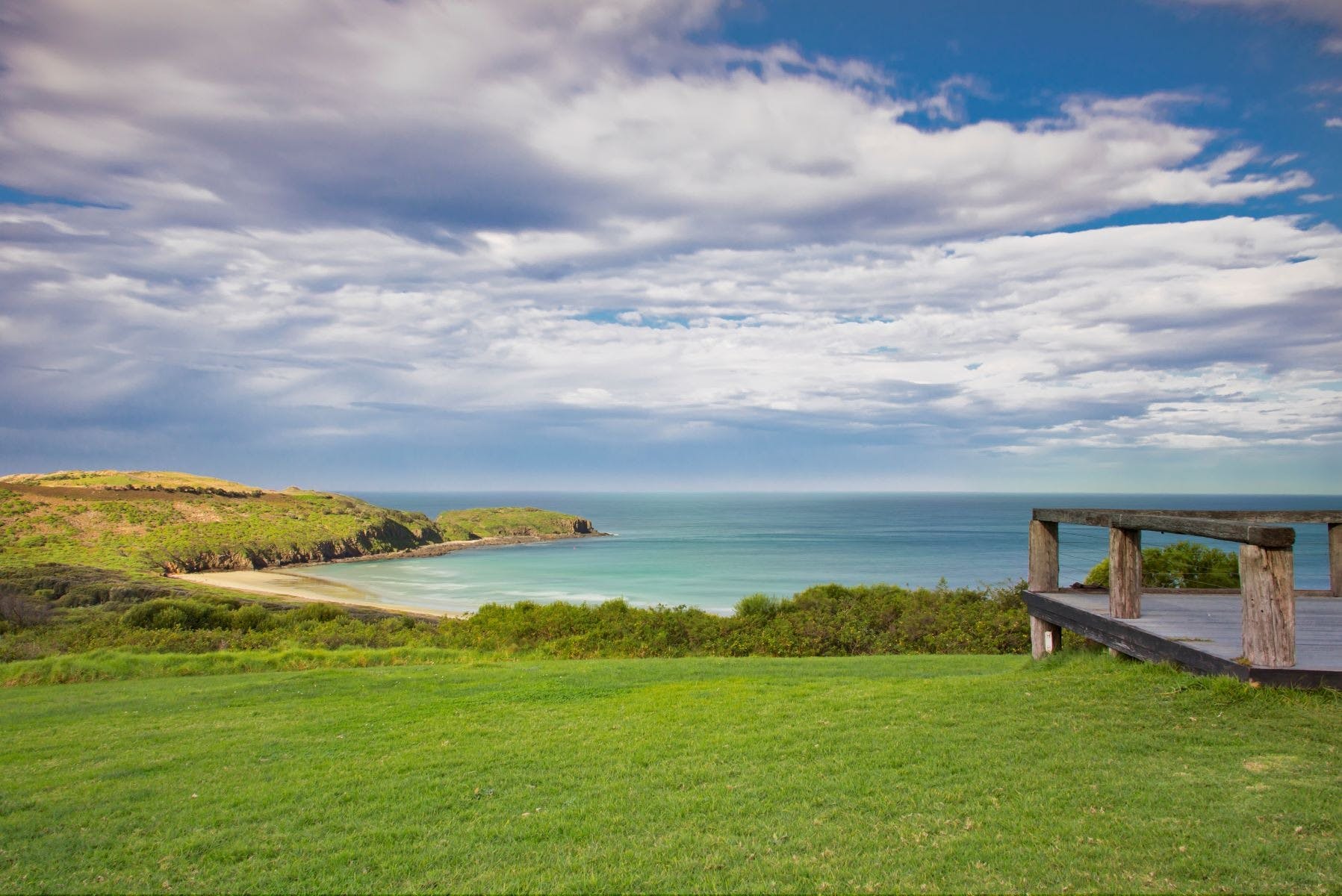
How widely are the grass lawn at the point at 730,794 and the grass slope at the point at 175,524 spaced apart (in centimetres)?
3729

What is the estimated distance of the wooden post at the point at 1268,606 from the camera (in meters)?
6.40

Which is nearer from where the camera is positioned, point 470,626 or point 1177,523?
point 1177,523

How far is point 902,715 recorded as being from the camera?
313 inches

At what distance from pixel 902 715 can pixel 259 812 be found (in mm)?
6048

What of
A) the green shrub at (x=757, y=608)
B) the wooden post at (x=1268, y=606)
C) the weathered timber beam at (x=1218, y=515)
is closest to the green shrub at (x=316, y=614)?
the green shrub at (x=757, y=608)

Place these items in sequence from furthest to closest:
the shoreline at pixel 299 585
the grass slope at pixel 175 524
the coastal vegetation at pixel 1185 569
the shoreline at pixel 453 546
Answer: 1. the shoreline at pixel 453 546
2. the grass slope at pixel 175 524
3. the shoreline at pixel 299 585
4. the coastal vegetation at pixel 1185 569

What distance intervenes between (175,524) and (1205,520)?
6941 centimetres

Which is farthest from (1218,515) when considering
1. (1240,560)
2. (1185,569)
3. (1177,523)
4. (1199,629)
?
(1185,569)

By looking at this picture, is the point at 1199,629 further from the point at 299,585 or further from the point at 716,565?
the point at 716,565

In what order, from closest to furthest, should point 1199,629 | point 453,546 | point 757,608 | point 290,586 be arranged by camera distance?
1. point 1199,629
2. point 757,608
3. point 290,586
4. point 453,546

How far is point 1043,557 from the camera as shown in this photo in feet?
35.5

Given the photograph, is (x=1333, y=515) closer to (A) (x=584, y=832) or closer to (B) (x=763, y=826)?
(B) (x=763, y=826)

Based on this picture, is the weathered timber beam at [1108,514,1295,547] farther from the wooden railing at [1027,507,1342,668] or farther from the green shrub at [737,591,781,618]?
the green shrub at [737,591,781,618]

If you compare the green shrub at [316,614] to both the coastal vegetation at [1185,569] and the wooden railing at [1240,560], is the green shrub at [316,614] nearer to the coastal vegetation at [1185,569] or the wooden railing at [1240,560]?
the wooden railing at [1240,560]
